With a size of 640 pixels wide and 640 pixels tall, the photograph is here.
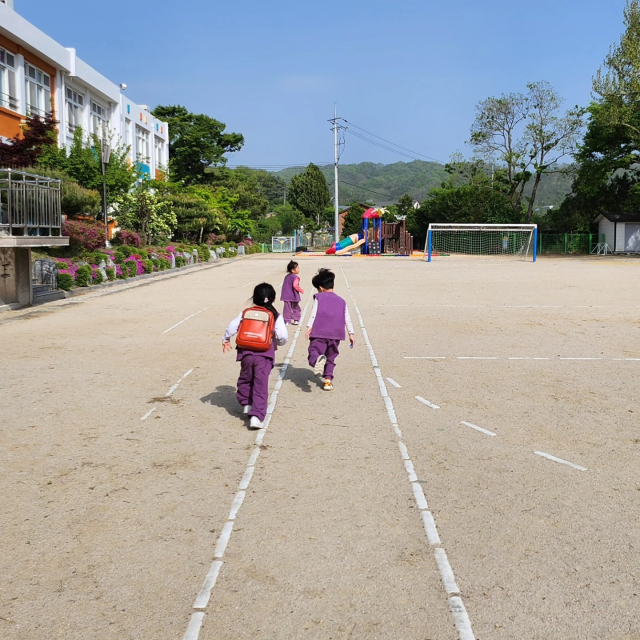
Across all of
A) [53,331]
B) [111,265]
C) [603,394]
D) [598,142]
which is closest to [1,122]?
[111,265]

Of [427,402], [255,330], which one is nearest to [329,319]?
[427,402]

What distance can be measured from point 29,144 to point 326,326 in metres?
21.7

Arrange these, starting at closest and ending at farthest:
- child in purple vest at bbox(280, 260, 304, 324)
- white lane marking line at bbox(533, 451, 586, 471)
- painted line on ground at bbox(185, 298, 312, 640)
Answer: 1. painted line on ground at bbox(185, 298, 312, 640)
2. white lane marking line at bbox(533, 451, 586, 471)
3. child in purple vest at bbox(280, 260, 304, 324)

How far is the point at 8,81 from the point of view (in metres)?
28.5

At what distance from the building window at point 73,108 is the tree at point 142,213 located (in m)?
4.11

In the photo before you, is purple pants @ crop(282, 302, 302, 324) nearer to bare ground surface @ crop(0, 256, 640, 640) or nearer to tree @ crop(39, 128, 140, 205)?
bare ground surface @ crop(0, 256, 640, 640)

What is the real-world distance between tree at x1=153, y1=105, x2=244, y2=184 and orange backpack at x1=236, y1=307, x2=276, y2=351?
200ft

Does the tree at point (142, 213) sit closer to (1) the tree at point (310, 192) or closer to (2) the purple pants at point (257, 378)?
(2) the purple pants at point (257, 378)

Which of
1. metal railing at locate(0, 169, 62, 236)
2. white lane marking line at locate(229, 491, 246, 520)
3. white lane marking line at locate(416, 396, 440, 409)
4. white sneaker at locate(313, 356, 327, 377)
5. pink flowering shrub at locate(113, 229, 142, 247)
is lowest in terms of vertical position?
white lane marking line at locate(229, 491, 246, 520)

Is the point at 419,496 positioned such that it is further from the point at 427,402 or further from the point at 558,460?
the point at 427,402

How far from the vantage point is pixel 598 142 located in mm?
52469

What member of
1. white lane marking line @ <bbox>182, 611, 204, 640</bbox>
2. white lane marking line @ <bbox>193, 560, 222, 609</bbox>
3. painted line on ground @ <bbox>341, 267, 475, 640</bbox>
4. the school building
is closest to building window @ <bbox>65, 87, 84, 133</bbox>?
the school building

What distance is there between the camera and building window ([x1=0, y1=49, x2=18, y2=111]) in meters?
27.9

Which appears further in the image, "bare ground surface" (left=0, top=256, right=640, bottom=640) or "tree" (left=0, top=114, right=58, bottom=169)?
"tree" (left=0, top=114, right=58, bottom=169)
